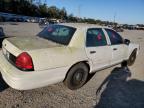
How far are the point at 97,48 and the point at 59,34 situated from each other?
1.04 m

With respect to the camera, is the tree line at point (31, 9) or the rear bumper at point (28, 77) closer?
the rear bumper at point (28, 77)

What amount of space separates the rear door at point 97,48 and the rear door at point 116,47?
0.86 ft

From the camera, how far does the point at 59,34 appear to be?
4629 mm

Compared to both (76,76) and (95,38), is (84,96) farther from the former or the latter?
(95,38)

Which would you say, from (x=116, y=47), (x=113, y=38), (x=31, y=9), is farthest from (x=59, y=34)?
(x=31, y=9)

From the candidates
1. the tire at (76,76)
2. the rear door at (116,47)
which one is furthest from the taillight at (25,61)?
the rear door at (116,47)

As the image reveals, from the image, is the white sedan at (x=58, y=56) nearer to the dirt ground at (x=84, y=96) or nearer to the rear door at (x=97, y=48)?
the rear door at (x=97, y=48)

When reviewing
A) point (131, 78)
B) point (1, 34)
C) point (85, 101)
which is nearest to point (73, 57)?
point (85, 101)

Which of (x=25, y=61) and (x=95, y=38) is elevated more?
(x=95, y=38)

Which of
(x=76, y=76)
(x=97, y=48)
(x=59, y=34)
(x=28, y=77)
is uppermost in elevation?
(x=59, y=34)

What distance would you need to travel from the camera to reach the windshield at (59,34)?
436 cm

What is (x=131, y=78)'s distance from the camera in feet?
18.7

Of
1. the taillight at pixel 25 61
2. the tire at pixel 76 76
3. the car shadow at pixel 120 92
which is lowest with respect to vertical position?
the car shadow at pixel 120 92

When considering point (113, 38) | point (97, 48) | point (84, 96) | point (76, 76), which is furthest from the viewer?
point (113, 38)
